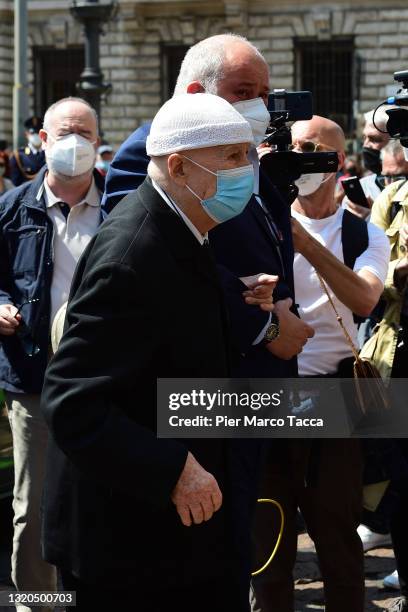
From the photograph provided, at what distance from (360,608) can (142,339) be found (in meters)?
1.74

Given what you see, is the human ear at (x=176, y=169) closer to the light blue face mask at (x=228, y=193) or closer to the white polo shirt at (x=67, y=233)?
the light blue face mask at (x=228, y=193)

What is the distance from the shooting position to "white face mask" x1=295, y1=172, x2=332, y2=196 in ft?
14.0

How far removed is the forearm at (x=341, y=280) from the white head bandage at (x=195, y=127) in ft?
3.53

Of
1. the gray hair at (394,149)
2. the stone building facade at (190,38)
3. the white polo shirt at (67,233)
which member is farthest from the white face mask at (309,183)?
the stone building facade at (190,38)

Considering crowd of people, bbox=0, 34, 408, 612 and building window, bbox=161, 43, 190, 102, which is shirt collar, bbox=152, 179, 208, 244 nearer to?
crowd of people, bbox=0, 34, 408, 612

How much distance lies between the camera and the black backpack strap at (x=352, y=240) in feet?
14.0

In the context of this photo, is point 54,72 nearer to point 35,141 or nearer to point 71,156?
point 35,141

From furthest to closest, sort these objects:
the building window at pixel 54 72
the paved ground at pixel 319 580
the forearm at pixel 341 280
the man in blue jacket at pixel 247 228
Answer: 1. the building window at pixel 54 72
2. the paved ground at pixel 319 580
3. the forearm at pixel 341 280
4. the man in blue jacket at pixel 247 228

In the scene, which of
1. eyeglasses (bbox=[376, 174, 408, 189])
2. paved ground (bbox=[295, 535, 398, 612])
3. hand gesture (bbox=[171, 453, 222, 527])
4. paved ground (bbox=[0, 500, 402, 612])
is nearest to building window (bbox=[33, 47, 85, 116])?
eyeglasses (bbox=[376, 174, 408, 189])

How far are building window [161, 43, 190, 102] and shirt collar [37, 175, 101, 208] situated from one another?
1150 inches

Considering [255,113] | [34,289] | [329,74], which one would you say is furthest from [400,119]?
[329,74]

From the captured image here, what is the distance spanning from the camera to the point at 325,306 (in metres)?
4.22

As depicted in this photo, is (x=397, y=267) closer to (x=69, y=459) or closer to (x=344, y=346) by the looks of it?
(x=344, y=346)

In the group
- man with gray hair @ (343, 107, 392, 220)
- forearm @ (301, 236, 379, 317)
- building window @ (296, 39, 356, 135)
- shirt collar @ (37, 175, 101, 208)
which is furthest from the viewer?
building window @ (296, 39, 356, 135)
